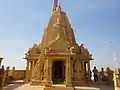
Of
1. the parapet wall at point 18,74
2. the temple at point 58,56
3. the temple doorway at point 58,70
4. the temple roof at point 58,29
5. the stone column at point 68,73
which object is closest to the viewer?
the stone column at point 68,73

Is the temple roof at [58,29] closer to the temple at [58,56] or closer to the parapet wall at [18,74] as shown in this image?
the temple at [58,56]

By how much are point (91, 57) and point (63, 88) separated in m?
9.50

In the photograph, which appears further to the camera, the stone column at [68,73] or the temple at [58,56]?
the temple at [58,56]

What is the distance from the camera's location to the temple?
18.8 meters

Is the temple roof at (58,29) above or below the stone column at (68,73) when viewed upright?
above

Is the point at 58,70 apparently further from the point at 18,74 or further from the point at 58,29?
the point at 18,74

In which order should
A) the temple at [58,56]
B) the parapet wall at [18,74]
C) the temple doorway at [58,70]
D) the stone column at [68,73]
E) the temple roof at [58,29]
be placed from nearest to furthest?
the stone column at [68,73] < the temple at [58,56] < the temple doorway at [58,70] < the temple roof at [58,29] < the parapet wall at [18,74]

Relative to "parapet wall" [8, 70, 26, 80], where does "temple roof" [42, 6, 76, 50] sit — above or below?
above

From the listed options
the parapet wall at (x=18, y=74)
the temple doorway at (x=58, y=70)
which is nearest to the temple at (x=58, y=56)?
the temple doorway at (x=58, y=70)

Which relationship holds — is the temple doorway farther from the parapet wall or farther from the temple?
the parapet wall

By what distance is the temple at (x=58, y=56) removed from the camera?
18766mm

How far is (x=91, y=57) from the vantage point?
23.5m

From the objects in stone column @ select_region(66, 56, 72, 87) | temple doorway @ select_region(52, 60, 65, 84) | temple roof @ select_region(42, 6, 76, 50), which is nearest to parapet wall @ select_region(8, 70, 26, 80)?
temple doorway @ select_region(52, 60, 65, 84)

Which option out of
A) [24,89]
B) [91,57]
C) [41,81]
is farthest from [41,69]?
[91,57]
